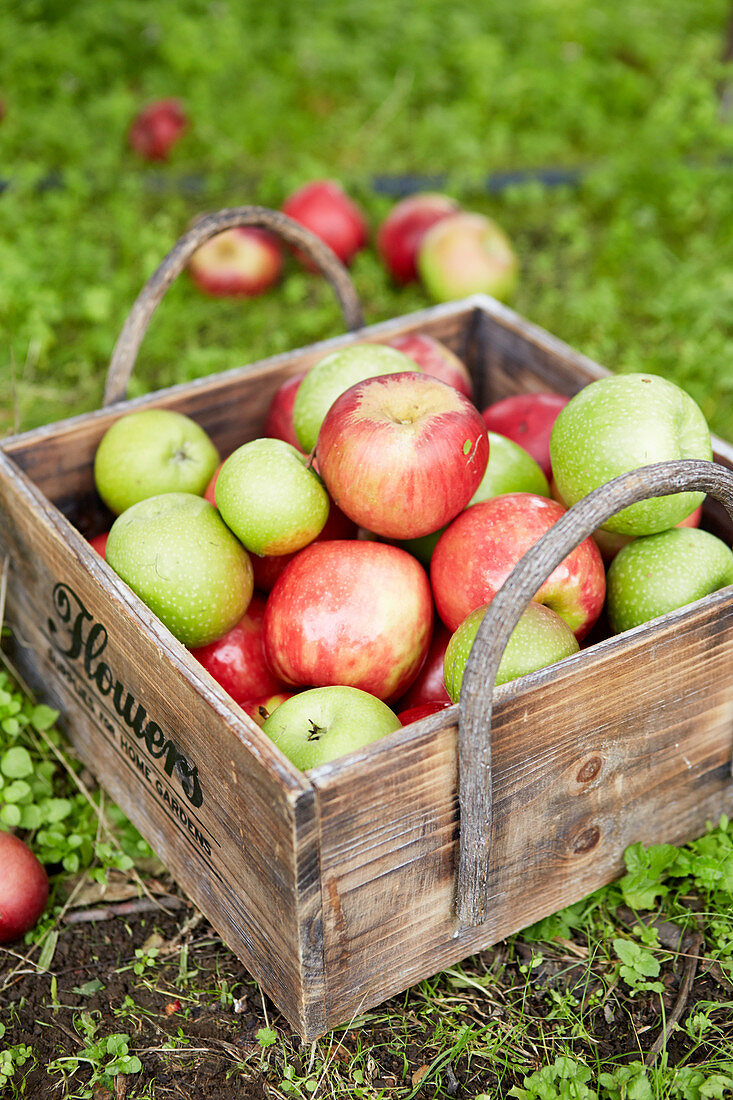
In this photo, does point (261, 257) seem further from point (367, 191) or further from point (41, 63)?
point (41, 63)

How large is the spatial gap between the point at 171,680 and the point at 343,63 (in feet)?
13.6

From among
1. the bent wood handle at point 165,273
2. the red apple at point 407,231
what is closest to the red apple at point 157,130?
the red apple at point 407,231

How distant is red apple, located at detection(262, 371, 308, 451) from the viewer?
7.09ft

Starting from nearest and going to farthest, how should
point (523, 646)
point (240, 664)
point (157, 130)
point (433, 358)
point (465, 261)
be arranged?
point (523, 646) → point (240, 664) → point (433, 358) → point (465, 261) → point (157, 130)

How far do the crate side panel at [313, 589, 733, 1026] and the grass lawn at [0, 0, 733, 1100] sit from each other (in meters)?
0.13

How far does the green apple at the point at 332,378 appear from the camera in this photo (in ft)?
6.43

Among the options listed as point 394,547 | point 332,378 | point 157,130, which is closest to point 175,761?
point 394,547

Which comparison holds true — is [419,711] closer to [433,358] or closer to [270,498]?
[270,498]

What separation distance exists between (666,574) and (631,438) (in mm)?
242

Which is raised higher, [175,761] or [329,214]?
[329,214]

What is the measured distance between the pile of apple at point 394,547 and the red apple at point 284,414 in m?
0.32

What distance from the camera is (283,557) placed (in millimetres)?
1955

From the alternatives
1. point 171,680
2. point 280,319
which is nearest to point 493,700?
point 171,680

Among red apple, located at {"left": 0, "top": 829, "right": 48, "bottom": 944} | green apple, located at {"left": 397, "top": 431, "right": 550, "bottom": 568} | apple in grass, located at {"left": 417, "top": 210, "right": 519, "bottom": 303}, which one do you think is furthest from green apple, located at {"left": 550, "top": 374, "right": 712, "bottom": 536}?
apple in grass, located at {"left": 417, "top": 210, "right": 519, "bottom": 303}
